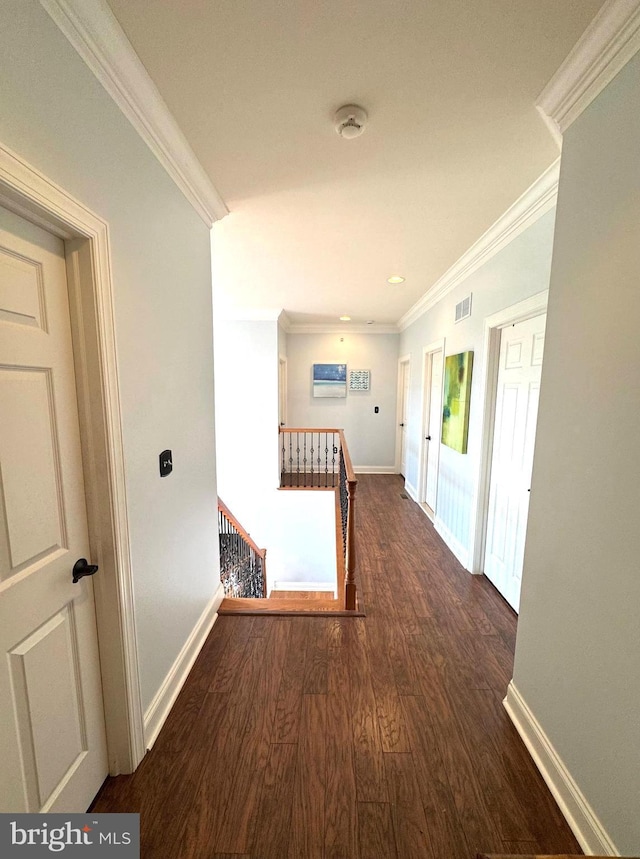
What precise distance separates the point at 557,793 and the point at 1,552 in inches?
79.4

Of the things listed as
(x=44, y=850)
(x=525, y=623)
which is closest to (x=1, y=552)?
(x=44, y=850)

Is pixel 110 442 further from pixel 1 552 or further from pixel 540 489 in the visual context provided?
pixel 540 489

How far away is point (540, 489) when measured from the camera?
1.40 metres

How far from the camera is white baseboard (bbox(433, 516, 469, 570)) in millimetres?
2912

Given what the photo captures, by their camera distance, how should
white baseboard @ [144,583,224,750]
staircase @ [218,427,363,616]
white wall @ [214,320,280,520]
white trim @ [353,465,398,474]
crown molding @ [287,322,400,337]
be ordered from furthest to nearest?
white trim @ [353,465,398,474], crown molding @ [287,322,400,337], white wall @ [214,320,280,520], staircase @ [218,427,363,616], white baseboard @ [144,583,224,750]

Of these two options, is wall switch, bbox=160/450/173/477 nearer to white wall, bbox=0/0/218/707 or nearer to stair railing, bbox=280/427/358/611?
white wall, bbox=0/0/218/707

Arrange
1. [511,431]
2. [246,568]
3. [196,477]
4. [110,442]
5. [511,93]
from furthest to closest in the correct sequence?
1. [246,568]
2. [511,431]
3. [196,477]
4. [511,93]
5. [110,442]

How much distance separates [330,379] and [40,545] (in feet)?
17.4

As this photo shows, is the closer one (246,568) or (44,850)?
(44,850)

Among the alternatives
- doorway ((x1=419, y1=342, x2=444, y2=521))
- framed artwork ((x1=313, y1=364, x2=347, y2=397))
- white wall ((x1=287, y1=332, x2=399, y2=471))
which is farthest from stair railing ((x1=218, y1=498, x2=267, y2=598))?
framed artwork ((x1=313, y1=364, x2=347, y2=397))

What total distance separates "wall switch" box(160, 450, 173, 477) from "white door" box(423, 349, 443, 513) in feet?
9.64

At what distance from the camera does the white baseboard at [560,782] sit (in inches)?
41.0

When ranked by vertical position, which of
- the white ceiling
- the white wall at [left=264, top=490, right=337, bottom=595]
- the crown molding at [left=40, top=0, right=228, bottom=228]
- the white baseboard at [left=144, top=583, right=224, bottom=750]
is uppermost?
the white ceiling

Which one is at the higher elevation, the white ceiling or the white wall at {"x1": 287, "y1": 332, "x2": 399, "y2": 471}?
the white ceiling
